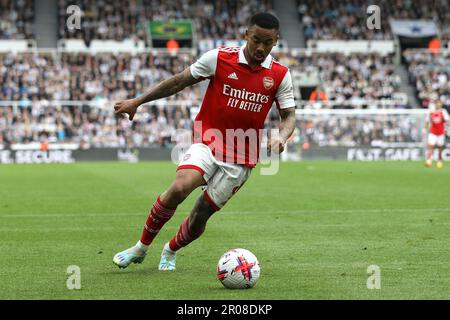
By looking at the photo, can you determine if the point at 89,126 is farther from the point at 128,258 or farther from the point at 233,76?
the point at 233,76

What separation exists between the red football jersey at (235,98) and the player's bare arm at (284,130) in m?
0.21

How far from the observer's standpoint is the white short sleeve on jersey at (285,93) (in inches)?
351

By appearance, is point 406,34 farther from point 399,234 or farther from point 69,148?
point 399,234

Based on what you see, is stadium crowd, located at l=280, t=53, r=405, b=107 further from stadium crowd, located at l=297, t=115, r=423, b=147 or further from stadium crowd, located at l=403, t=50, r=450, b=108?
stadium crowd, located at l=297, t=115, r=423, b=147

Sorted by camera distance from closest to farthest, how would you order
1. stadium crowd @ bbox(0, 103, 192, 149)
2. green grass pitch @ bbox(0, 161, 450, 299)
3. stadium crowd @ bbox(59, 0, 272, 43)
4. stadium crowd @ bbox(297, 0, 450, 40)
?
green grass pitch @ bbox(0, 161, 450, 299) → stadium crowd @ bbox(0, 103, 192, 149) → stadium crowd @ bbox(59, 0, 272, 43) → stadium crowd @ bbox(297, 0, 450, 40)

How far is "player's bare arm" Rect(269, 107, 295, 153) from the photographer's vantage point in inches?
320

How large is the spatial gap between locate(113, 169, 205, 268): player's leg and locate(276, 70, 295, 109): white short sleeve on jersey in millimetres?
1115

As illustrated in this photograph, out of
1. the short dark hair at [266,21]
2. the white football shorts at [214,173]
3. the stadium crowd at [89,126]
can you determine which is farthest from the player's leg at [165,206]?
the stadium crowd at [89,126]

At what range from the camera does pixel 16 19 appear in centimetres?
5044

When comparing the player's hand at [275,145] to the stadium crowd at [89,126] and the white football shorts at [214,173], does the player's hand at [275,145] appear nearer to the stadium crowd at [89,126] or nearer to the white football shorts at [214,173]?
the white football shorts at [214,173]

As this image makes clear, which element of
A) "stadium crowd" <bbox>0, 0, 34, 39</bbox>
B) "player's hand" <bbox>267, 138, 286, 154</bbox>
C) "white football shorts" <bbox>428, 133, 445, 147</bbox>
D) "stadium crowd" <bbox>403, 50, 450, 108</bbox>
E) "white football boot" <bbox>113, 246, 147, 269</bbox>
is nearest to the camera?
"player's hand" <bbox>267, 138, 286, 154</bbox>

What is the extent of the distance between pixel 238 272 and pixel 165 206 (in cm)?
119

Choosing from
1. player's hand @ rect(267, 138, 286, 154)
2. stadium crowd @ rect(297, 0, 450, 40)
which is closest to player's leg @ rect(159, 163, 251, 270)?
player's hand @ rect(267, 138, 286, 154)
